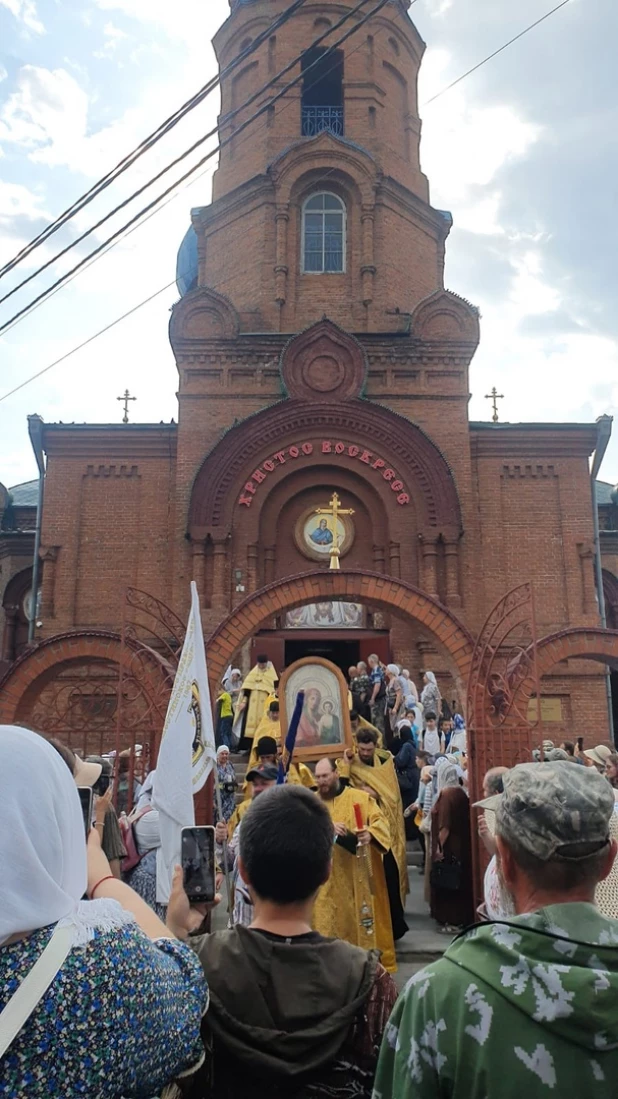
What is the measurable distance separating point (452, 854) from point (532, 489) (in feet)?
35.5

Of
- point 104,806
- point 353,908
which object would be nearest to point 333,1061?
point 104,806

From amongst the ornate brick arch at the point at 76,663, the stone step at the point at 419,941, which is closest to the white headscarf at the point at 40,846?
the stone step at the point at 419,941

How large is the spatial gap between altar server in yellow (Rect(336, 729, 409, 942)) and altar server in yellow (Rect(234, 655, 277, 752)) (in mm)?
5009

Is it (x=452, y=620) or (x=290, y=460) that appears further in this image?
(x=290, y=460)

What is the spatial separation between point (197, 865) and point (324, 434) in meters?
14.4

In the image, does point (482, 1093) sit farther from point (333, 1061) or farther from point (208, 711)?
point (208, 711)

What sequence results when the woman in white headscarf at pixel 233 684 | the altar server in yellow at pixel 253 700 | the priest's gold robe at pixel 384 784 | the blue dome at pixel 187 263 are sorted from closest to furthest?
1. the priest's gold robe at pixel 384 784
2. the altar server in yellow at pixel 253 700
3. the woman in white headscarf at pixel 233 684
4. the blue dome at pixel 187 263

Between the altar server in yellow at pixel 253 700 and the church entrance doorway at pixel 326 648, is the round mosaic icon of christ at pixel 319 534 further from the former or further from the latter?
the altar server in yellow at pixel 253 700

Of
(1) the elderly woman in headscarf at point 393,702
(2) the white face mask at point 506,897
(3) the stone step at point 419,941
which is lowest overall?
(3) the stone step at point 419,941

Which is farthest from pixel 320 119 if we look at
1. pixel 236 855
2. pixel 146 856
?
pixel 236 855

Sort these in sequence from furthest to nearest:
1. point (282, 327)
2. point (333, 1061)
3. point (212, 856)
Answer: point (282, 327) → point (212, 856) → point (333, 1061)

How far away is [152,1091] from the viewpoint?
1539 millimetres

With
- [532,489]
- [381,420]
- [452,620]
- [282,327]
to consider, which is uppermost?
[282,327]

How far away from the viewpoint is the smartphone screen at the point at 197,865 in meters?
2.20
